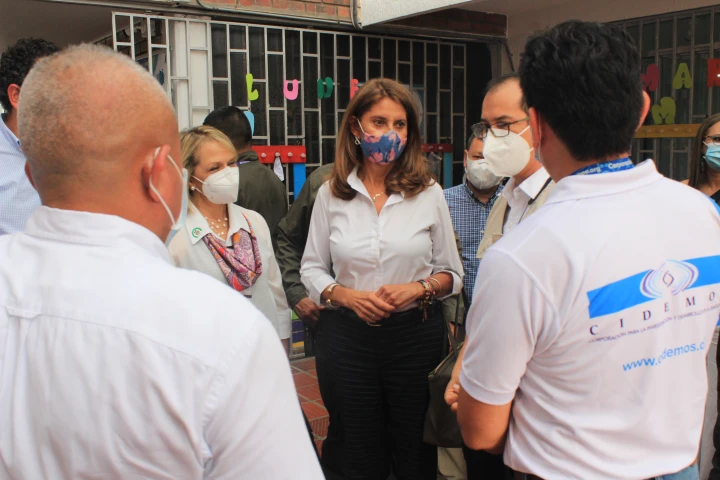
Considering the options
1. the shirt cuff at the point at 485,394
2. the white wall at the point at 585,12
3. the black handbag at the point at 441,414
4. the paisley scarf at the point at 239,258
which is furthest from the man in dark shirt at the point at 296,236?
the white wall at the point at 585,12

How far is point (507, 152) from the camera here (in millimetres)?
2352

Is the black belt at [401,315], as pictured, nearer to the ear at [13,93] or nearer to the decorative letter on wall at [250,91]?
the ear at [13,93]

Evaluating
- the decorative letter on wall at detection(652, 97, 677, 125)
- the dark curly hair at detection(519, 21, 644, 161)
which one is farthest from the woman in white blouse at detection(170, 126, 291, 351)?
the decorative letter on wall at detection(652, 97, 677, 125)

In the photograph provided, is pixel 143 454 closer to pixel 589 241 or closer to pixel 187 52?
pixel 589 241

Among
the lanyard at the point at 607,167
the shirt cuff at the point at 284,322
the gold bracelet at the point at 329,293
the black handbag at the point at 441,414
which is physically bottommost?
the black handbag at the point at 441,414

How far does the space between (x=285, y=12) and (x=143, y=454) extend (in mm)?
5200

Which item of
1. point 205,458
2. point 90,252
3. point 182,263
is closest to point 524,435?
point 205,458

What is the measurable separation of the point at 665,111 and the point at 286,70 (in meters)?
3.36

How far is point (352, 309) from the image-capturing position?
2715 millimetres

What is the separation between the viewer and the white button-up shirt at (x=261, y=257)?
2709 mm

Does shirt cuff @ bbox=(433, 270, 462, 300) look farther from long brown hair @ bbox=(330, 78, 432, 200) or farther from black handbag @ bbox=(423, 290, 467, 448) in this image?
long brown hair @ bbox=(330, 78, 432, 200)

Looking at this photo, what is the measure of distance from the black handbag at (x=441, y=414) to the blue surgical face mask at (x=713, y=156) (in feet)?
5.96

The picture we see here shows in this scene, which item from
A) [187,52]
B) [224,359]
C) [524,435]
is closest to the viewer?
[224,359]

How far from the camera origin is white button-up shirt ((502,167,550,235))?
227 centimetres
